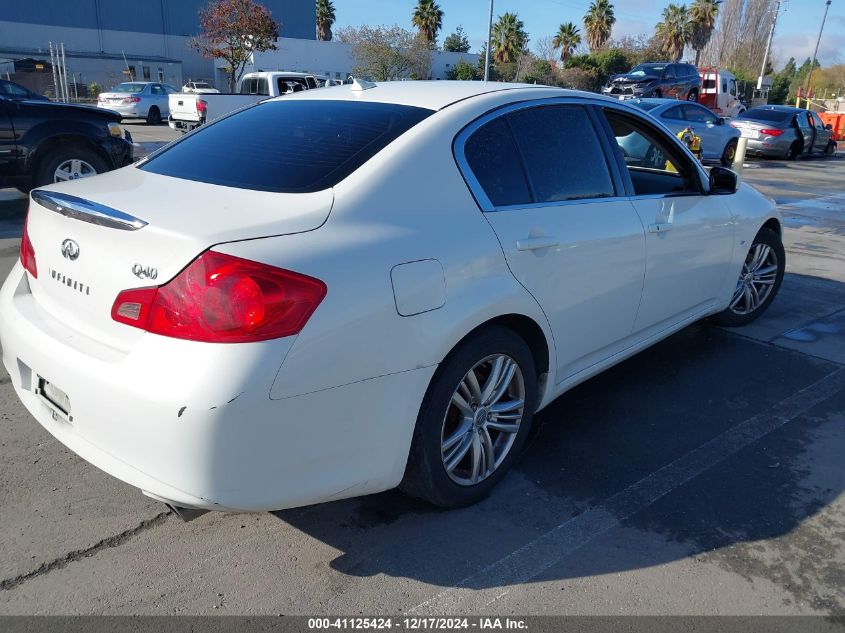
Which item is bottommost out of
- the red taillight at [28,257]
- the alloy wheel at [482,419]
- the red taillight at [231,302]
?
the alloy wheel at [482,419]

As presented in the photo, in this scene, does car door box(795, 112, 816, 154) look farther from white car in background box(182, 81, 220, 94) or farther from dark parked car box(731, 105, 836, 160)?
white car in background box(182, 81, 220, 94)

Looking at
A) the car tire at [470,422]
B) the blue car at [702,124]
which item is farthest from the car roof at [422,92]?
the blue car at [702,124]

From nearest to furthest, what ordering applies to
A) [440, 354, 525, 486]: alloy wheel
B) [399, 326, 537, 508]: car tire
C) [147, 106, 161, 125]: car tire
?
[399, 326, 537, 508]: car tire < [440, 354, 525, 486]: alloy wheel < [147, 106, 161, 125]: car tire

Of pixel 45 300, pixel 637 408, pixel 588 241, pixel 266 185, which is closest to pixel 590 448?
pixel 637 408

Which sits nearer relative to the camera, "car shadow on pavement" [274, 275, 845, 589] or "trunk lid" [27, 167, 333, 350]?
"trunk lid" [27, 167, 333, 350]

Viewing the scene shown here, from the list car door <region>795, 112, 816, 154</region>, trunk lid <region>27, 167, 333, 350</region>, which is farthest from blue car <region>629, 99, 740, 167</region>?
trunk lid <region>27, 167, 333, 350</region>

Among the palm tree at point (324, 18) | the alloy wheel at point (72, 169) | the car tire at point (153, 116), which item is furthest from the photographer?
the palm tree at point (324, 18)

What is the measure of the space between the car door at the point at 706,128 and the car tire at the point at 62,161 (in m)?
12.5

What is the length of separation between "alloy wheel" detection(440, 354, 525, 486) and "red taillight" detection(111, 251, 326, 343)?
816 millimetres

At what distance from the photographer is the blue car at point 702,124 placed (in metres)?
15.5

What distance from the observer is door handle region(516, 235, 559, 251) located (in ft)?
9.55

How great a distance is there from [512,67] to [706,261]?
149 feet

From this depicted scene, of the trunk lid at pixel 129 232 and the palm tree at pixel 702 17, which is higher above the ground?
the palm tree at pixel 702 17

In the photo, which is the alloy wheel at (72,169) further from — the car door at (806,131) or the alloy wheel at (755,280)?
the car door at (806,131)
